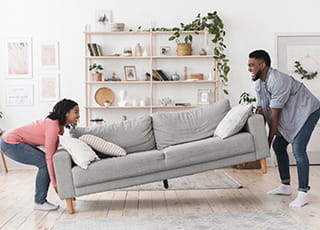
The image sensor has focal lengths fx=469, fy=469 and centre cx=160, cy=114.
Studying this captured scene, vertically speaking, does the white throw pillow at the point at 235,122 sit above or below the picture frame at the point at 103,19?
below

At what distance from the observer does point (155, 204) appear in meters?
4.32

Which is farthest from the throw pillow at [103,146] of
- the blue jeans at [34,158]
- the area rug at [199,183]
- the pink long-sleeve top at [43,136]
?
the area rug at [199,183]

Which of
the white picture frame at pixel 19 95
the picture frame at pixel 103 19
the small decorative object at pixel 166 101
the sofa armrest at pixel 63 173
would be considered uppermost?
the picture frame at pixel 103 19

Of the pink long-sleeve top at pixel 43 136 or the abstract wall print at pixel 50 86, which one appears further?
the abstract wall print at pixel 50 86

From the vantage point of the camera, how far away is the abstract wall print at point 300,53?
6867 mm

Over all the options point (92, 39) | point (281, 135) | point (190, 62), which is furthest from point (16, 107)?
point (281, 135)

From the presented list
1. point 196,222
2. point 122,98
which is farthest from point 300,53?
point 196,222

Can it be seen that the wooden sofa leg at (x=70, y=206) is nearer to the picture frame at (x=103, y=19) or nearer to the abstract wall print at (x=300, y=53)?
the picture frame at (x=103, y=19)

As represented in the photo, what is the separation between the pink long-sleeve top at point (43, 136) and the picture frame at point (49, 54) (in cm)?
284

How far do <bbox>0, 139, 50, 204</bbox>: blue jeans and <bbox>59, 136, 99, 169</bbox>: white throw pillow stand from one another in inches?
11.1

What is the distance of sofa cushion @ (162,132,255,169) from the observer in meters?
4.10

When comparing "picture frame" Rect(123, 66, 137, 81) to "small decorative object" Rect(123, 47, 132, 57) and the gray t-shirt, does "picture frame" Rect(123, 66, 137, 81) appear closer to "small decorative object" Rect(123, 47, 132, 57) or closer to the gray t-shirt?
"small decorative object" Rect(123, 47, 132, 57)

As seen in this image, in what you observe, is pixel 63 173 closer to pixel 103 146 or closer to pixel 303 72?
pixel 103 146

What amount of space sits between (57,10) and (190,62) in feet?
6.83
